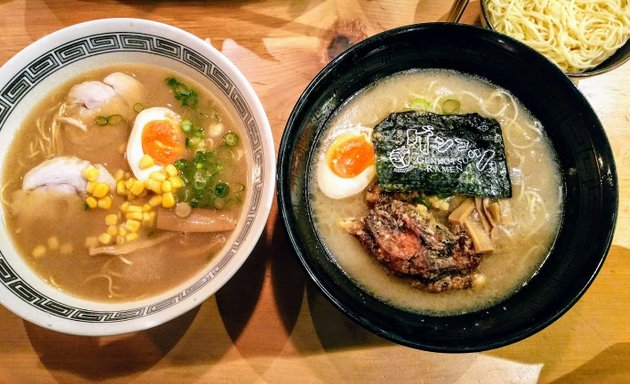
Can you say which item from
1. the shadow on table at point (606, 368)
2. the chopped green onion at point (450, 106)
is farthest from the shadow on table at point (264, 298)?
the shadow on table at point (606, 368)

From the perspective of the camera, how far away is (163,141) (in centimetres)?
192

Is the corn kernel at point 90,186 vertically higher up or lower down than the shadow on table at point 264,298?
higher up

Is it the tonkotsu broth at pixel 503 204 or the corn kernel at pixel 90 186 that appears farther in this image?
the tonkotsu broth at pixel 503 204

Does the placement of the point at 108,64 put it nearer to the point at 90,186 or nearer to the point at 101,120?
the point at 101,120

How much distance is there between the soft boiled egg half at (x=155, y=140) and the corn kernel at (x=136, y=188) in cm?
4

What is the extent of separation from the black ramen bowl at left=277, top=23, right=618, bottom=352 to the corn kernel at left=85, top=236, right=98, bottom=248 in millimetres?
739

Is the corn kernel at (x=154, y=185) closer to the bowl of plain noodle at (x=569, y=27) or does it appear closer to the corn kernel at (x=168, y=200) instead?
the corn kernel at (x=168, y=200)

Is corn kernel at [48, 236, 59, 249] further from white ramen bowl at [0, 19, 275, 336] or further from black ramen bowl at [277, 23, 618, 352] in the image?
black ramen bowl at [277, 23, 618, 352]

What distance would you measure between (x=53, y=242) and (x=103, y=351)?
1.61 ft

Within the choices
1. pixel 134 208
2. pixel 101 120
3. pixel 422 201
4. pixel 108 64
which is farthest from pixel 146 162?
pixel 422 201

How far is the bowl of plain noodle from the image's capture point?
2.35m

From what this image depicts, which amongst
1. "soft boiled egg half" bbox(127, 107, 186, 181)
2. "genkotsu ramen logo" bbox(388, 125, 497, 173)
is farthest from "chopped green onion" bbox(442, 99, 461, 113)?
"soft boiled egg half" bbox(127, 107, 186, 181)

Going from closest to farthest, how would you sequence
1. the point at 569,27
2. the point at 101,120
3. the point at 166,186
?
the point at 166,186
the point at 101,120
the point at 569,27

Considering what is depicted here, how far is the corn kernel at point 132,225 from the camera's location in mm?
1858
